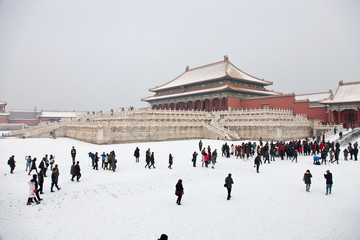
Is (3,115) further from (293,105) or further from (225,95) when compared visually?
(293,105)

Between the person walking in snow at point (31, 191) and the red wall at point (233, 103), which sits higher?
the red wall at point (233, 103)

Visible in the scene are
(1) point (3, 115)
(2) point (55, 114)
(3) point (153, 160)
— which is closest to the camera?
(3) point (153, 160)

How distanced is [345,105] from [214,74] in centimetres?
2414

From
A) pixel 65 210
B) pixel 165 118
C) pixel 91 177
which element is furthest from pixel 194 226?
pixel 165 118

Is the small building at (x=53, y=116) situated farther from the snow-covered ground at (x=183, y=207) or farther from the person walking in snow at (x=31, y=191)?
the person walking in snow at (x=31, y=191)

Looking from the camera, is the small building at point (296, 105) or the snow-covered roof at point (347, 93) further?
the small building at point (296, 105)

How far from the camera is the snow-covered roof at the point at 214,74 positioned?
48944 millimetres

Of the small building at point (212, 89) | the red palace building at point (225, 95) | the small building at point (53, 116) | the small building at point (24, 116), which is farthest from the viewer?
the small building at point (53, 116)

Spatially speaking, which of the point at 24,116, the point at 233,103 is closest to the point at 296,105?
the point at 233,103

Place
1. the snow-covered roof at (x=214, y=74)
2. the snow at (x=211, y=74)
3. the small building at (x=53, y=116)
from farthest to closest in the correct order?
the small building at (x=53, y=116), the snow at (x=211, y=74), the snow-covered roof at (x=214, y=74)

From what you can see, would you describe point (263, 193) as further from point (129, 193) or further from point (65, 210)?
point (65, 210)

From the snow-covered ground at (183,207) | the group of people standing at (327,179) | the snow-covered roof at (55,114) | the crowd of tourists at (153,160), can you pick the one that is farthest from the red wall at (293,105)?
the snow-covered roof at (55,114)

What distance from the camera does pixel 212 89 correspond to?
1843 inches

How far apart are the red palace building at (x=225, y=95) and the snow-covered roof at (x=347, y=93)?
2219 mm
